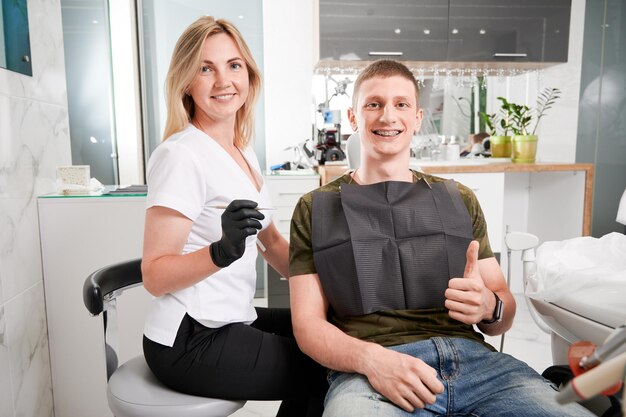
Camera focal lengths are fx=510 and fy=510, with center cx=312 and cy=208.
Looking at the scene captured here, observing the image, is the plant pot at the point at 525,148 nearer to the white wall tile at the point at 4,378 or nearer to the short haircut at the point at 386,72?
the short haircut at the point at 386,72

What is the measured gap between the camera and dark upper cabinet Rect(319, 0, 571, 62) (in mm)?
3588

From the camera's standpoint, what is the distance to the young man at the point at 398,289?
42.0 inches

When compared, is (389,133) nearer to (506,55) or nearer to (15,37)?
(15,37)

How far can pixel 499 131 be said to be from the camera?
3.99m

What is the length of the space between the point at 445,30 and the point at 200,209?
9.71ft

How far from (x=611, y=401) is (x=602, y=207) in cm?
340

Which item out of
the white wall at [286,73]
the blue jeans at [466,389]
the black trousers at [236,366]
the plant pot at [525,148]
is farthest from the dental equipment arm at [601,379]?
the white wall at [286,73]

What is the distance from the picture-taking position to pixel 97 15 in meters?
3.54

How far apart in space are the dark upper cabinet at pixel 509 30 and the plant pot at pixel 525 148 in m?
0.64

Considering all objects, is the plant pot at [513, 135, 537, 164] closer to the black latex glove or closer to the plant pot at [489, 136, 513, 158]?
the plant pot at [489, 136, 513, 158]

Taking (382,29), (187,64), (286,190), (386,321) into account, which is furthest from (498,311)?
(382,29)

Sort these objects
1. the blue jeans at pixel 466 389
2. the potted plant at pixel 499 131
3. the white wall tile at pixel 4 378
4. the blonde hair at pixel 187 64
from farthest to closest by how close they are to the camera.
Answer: the potted plant at pixel 499 131, the white wall tile at pixel 4 378, the blonde hair at pixel 187 64, the blue jeans at pixel 466 389

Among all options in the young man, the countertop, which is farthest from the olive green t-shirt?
the countertop

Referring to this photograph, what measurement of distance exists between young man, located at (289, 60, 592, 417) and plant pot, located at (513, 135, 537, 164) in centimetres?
234
